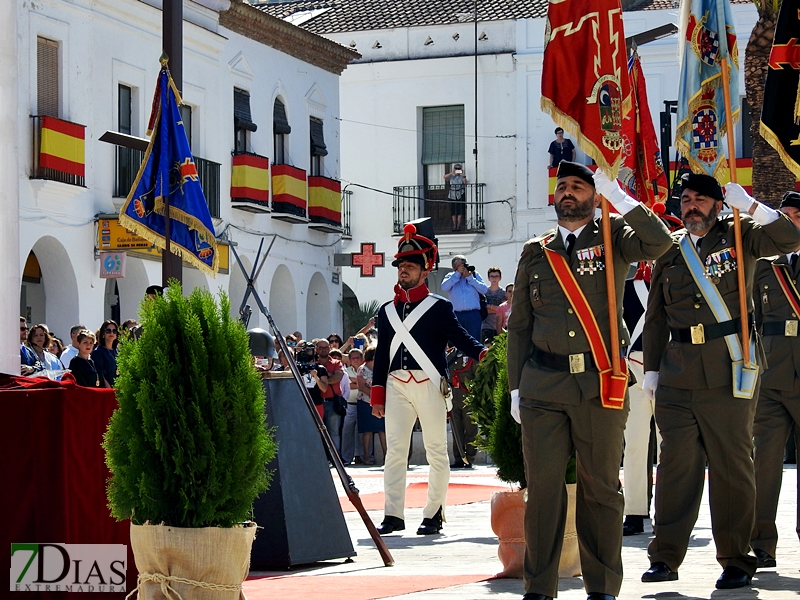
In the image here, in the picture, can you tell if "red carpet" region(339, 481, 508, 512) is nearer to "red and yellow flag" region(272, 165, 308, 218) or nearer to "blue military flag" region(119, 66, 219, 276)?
"blue military flag" region(119, 66, 219, 276)

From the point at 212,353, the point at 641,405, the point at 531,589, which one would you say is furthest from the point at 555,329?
the point at 641,405

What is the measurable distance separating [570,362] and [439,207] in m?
34.2

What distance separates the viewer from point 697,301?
28.0 feet

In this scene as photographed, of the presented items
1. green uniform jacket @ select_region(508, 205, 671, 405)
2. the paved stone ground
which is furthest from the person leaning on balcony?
green uniform jacket @ select_region(508, 205, 671, 405)

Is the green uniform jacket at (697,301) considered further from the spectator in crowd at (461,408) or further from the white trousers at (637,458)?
the spectator in crowd at (461,408)

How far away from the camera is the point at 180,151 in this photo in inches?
539

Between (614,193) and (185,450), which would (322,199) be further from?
(185,450)

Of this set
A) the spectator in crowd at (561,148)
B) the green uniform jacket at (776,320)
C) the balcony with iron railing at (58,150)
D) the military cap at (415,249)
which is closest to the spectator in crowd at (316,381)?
the balcony with iron railing at (58,150)

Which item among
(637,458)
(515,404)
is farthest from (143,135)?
(515,404)

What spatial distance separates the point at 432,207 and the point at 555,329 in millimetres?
34232

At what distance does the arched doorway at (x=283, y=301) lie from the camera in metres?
36.6

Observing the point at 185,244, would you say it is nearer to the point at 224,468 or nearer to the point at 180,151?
the point at 180,151

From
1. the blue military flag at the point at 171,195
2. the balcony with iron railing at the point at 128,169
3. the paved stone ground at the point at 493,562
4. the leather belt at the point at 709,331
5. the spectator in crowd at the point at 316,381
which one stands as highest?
the balcony with iron railing at the point at 128,169

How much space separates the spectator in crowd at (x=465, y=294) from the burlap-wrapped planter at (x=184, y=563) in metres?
13.7
